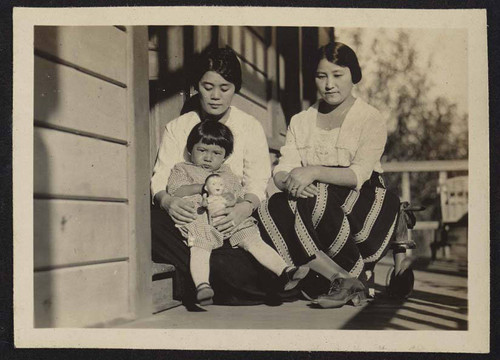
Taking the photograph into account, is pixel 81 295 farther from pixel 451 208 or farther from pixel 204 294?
pixel 451 208

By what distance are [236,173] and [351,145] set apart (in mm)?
434

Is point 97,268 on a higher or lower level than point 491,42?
lower

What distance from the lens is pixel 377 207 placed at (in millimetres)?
2246

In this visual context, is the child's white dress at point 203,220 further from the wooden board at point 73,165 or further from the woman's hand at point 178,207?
the wooden board at point 73,165

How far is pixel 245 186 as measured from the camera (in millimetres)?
2223

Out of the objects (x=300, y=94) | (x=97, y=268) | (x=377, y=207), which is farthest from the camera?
(x=300, y=94)

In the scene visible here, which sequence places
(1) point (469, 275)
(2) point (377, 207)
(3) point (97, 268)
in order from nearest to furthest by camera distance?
(3) point (97, 268) → (1) point (469, 275) → (2) point (377, 207)

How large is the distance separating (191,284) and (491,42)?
1.32 meters

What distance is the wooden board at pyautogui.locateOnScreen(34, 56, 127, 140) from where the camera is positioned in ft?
5.96

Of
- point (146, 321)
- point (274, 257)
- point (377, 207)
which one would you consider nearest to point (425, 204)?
point (377, 207)

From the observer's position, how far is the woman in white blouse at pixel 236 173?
2.13 meters

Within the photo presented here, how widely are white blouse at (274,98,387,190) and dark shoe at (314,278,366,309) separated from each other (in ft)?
1.14

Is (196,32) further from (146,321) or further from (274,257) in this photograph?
(146,321)

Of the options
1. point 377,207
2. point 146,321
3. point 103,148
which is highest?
point 103,148
